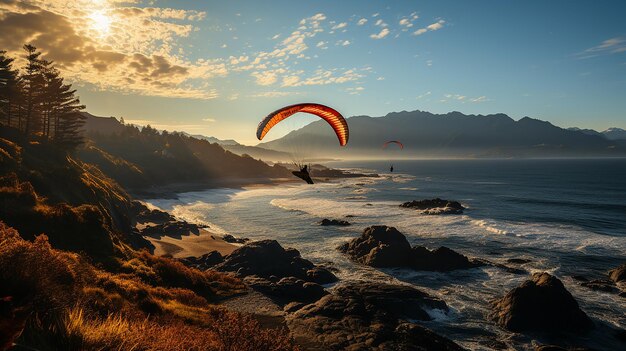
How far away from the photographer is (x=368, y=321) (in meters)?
19.1

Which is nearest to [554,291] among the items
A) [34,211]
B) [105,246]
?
[105,246]

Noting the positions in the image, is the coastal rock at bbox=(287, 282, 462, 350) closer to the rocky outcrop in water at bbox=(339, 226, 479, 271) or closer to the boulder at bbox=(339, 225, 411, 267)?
the rocky outcrop in water at bbox=(339, 226, 479, 271)

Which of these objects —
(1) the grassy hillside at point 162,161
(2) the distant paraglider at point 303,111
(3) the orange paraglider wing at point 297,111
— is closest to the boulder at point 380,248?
(3) the orange paraglider wing at point 297,111

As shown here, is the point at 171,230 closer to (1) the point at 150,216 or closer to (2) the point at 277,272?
(1) the point at 150,216

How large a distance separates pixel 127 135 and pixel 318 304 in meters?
146

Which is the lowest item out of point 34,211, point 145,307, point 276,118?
point 145,307

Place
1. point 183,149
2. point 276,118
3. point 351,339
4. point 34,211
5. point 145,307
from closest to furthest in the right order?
1. point 145,307
2. point 351,339
3. point 34,211
4. point 276,118
5. point 183,149

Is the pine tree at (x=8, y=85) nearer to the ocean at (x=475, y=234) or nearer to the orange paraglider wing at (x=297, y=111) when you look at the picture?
the ocean at (x=475, y=234)

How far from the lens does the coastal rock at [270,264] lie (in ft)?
94.8

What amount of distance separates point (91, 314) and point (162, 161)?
408 ft

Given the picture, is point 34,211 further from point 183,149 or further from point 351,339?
point 183,149

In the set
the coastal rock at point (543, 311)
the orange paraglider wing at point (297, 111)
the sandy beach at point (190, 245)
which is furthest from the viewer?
the sandy beach at point (190, 245)

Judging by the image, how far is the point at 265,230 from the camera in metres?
51.4

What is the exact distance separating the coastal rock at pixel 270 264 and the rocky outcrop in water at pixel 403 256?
6606 mm
